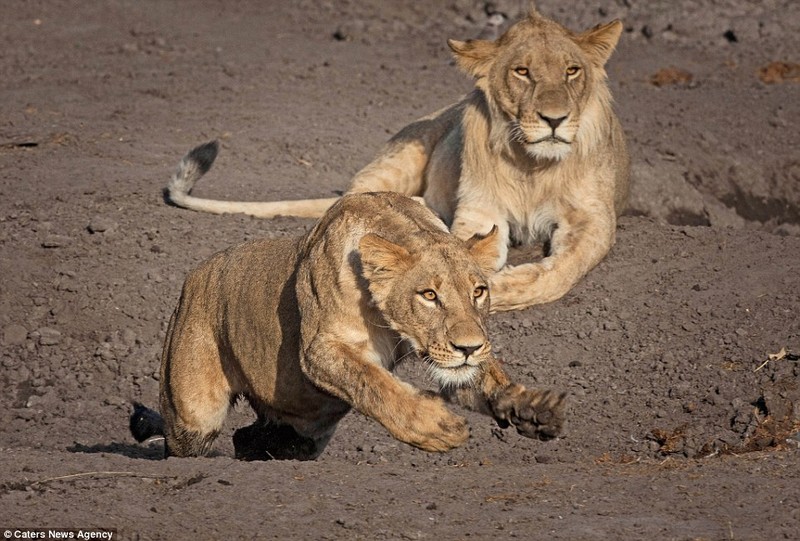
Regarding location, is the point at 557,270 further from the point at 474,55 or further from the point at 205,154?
the point at 205,154

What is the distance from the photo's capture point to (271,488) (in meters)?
5.55

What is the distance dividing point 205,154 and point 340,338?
3597 millimetres

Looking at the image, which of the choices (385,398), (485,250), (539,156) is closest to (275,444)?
(385,398)

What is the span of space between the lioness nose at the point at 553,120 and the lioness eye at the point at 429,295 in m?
3.60

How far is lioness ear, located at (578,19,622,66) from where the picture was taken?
30.1 feet

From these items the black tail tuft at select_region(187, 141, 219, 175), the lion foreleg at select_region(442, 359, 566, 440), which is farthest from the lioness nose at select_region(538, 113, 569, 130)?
the lion foreleg at select_region(442, 359, 566, 440)

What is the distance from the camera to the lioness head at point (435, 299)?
5.29 metres

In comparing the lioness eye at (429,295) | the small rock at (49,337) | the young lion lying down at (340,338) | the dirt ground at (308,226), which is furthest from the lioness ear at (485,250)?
the small rock at (49,337)

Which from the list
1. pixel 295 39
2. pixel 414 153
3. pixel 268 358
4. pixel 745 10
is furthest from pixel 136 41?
pixel 268 358

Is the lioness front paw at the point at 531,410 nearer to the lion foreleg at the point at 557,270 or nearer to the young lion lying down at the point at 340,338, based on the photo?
the young lion lying down at the point at 340,338

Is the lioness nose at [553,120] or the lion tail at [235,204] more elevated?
the lioness nose at [553,120]

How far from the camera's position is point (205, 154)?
357 inches

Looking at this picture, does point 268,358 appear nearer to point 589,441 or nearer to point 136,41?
point 589,441

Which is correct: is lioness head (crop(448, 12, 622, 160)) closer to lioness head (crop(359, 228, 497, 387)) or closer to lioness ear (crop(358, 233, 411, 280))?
lioness head (crop(359, 228, 497, 387))
